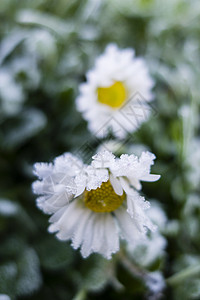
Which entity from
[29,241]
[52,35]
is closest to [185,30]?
[52,35]

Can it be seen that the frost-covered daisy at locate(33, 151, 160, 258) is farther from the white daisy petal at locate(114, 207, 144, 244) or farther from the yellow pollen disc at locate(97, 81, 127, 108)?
the yellow pollen disc at locate(97, 81, 127, 108)

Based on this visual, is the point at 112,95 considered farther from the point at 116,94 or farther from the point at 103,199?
the point at 103,199

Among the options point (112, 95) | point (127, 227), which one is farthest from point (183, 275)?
point (112, 95)

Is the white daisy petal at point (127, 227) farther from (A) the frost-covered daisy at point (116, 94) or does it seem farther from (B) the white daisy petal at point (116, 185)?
(A) the frost-covered daisy at point (116, 94)

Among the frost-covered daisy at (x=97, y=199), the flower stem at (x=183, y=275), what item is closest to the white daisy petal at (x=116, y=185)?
the frost-covered daisy at (x=97, y=199)

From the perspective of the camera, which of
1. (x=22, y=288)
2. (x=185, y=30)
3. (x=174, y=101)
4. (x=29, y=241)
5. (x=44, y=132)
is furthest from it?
(x=185, y=30)

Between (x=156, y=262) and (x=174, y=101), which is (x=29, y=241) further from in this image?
(x=174, y=101)
